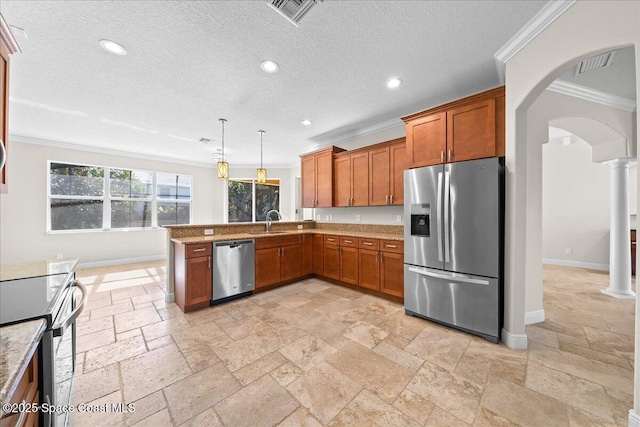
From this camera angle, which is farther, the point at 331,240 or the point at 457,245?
the point at 331,240

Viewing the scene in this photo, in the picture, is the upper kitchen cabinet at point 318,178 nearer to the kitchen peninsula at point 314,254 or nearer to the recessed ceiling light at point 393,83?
the kitchen peninsula at point 314,254

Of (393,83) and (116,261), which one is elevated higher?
(393,83)

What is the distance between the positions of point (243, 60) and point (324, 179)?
8.58 ft

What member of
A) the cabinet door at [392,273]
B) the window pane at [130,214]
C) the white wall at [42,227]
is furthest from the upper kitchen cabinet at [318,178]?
the window pane at [130,214]

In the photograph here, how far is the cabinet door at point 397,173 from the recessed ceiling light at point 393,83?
92cm

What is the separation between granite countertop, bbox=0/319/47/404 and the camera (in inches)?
20.6

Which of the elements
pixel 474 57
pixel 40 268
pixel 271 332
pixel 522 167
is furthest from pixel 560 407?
pixel 40 268

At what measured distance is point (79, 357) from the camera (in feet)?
6.81

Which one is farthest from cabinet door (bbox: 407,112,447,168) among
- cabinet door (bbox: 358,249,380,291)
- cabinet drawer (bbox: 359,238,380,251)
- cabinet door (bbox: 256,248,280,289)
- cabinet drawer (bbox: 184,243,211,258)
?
cabinet drawer (bbox: 184,243,211,258)

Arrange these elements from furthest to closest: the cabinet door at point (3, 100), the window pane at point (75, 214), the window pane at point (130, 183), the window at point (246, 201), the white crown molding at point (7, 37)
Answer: the window at point (246, 201) < the window pane at point (130, 183) < the window pane at point (75, 214) < the cabinet door at point (3, 100) < the white crown molding at point (7, 37)

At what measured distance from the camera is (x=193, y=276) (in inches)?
119

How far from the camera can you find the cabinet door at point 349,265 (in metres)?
3.76

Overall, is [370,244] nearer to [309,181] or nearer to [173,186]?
[309,181]

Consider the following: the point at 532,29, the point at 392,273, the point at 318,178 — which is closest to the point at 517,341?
the point at 392,273
